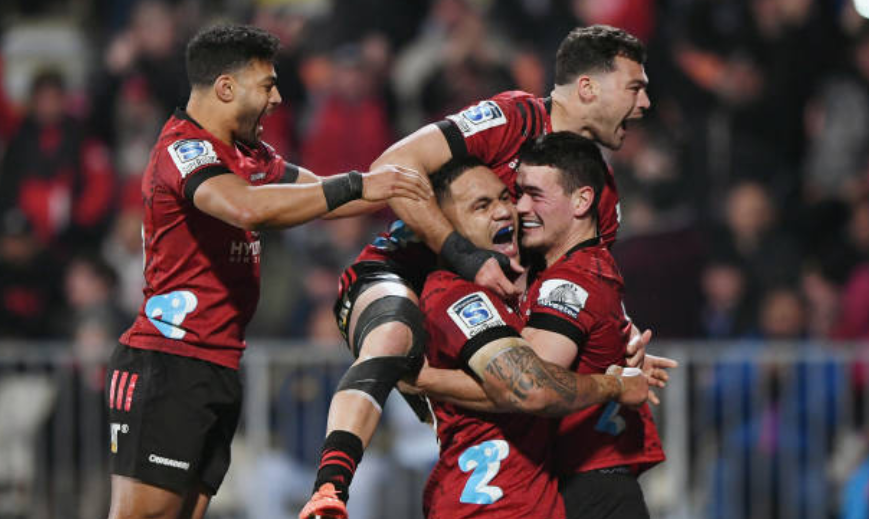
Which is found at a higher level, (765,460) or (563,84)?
(563,84)

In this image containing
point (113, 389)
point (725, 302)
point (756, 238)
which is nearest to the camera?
point (113, 389)

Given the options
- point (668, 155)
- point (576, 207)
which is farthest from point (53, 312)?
point (576, 207)

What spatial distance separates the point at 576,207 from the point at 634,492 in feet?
3.82

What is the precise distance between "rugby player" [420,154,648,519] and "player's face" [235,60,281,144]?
3.44 feet

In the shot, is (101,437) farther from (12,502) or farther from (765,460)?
(765,460)

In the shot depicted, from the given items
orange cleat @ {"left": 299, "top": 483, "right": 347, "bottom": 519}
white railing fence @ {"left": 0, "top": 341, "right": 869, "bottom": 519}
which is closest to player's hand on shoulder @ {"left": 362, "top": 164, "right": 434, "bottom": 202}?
orange cleat @ {"left": 299, "top": 483, "right": 347, "bottom": 519}

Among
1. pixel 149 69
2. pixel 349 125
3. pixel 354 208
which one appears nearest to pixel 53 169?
pixel 149 69

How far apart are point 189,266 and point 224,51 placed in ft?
2.99

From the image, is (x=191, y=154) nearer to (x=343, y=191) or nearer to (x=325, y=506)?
(x=343, y=191)

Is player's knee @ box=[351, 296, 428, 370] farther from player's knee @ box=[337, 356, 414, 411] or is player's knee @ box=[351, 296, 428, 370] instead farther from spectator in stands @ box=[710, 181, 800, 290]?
spectator in stands @ box=[710, 181, 800, 290]

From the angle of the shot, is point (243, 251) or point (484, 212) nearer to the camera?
point (484, 212)

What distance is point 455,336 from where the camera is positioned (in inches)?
238

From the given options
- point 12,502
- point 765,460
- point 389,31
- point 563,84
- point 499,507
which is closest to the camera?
point 499,507

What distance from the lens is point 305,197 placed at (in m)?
6.10
